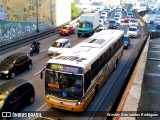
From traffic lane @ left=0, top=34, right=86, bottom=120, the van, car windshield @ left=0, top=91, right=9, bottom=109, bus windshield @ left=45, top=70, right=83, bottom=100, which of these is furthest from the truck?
car windshield @ left=0, top=91, right=9, bottom=109

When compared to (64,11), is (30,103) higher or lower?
lower

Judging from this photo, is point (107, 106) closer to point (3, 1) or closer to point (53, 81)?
point (53, 81)

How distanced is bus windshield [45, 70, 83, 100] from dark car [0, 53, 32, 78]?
23.2 feet

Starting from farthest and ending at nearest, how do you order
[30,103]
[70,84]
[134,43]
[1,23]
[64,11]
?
[64,11], [134,43], [1,23], [30,103], [70,84]

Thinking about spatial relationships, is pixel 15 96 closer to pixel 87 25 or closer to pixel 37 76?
pixel 37 76

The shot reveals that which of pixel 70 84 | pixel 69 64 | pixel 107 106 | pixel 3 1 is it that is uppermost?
pixel 3 1

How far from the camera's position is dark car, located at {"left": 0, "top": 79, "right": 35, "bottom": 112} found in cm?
1355

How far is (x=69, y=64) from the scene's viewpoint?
14.0 meters

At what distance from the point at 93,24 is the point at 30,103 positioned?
89.5ft

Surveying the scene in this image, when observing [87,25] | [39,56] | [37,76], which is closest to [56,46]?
[39,56]

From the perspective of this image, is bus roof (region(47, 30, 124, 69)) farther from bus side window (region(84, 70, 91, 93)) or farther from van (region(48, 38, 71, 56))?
van (region(48, 38, 71, 56))

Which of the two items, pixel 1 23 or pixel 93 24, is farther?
pixel 93 24

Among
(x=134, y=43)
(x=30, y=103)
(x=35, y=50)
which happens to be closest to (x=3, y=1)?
(x=35, y=50)

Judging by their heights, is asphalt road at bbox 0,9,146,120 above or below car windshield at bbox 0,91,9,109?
below
